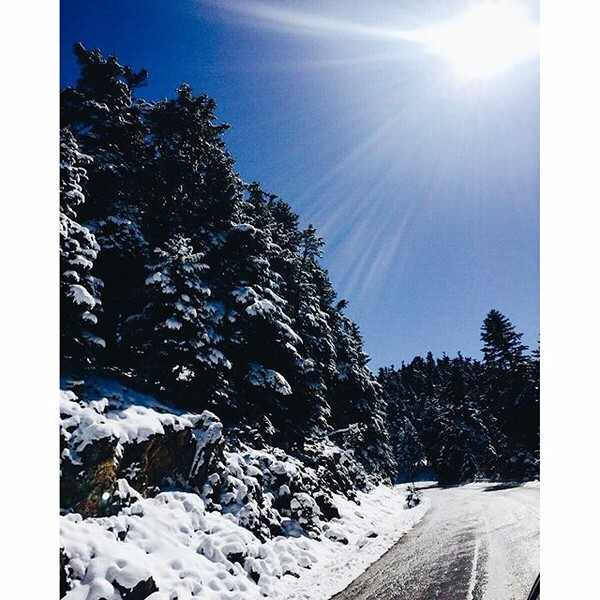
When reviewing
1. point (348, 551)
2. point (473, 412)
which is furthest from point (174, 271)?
point (473, 412)

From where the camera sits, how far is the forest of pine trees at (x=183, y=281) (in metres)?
9.80

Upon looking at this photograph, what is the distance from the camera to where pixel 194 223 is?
43.8 ft

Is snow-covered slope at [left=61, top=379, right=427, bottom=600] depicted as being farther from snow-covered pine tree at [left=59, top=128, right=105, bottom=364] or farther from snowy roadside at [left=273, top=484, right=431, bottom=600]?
snow-covered pine tree at [left=59, top=128, right=105, bottom=364]

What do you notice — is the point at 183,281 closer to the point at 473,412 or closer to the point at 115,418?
the point at 115,418

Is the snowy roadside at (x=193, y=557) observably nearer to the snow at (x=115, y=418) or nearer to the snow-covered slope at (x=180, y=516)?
the snow-covered slope at (x=180, y=516)

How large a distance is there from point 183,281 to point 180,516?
5.51 m

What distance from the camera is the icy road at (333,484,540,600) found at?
5891 mm

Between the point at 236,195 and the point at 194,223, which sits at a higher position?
the point at 236,195

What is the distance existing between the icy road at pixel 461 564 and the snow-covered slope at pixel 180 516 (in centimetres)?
55

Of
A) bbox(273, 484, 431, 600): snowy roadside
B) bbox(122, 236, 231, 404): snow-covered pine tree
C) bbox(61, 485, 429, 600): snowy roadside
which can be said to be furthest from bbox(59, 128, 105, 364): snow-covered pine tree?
bbox(273, 484, 431, 600): snowy roadside

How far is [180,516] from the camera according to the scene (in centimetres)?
712

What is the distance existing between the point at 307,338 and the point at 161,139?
964cm
